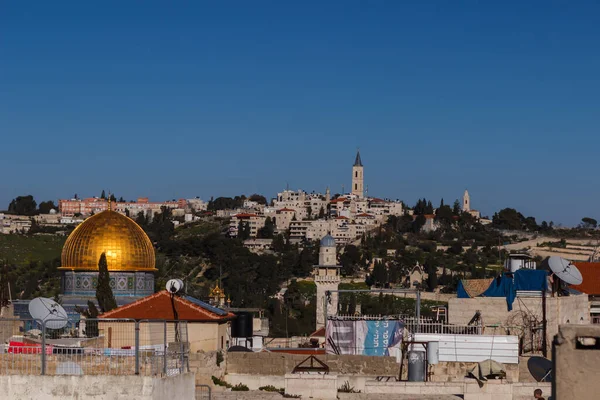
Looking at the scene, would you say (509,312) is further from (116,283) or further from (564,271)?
(116,283)

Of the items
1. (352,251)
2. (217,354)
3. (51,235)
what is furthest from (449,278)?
(217,354)

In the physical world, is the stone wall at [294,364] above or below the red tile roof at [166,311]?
below

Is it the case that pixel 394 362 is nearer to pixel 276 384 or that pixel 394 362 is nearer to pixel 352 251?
pixel 276 384

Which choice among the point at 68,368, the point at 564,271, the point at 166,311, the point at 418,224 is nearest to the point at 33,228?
the point at 418,224

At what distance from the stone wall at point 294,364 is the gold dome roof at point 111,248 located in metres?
27.3

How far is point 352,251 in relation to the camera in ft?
463

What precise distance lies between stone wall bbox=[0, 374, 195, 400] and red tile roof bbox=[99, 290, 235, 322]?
12.6m

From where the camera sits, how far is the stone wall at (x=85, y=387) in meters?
8.69

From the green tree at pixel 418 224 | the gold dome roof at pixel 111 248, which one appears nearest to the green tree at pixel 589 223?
the green tree at pixel 418 224

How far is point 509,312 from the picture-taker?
2152 centimetres

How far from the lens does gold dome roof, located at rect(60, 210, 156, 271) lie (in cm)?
4519

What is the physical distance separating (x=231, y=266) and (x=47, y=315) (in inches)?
4384

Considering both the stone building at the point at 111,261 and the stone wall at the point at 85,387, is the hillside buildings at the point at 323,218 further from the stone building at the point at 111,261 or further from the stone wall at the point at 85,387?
the stone wall at the point at 85,387

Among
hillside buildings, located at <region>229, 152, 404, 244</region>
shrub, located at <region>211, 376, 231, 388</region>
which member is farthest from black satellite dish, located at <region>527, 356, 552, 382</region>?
hillside buildings, located at <region>229, 152, 404, 244</region>
